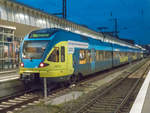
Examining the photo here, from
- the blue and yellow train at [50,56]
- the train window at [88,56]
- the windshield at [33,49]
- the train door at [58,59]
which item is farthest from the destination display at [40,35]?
the train window at [88,56]

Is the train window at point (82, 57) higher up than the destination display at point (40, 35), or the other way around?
the destination display at point (40, 35)

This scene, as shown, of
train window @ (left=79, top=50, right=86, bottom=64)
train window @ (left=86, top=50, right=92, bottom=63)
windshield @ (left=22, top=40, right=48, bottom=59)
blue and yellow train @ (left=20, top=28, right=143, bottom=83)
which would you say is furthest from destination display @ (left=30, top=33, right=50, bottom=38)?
train window @ (left=86, top=50, right=92, bottom=63)

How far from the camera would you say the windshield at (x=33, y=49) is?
9.60 metres

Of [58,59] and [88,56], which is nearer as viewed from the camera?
[58,59]

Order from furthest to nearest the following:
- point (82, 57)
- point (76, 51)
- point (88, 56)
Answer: point (88, 56) < point (82, 57) < point (76, 51)

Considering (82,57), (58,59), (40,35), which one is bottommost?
(58,59)

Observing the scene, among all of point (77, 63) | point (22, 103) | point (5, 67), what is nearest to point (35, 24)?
point (5, 67)

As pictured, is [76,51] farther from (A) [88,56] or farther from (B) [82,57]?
(A) [88,56]

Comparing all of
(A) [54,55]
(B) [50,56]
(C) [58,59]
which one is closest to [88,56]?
(C) [58,59]

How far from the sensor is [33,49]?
989 cm

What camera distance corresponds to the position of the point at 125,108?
7.34 meters

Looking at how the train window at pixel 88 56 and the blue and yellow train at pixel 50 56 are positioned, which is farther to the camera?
the train window at pixel 88 56

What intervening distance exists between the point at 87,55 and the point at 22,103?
7028 millimetres

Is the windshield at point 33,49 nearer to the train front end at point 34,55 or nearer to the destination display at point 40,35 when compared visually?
the train front end at point 34,55
